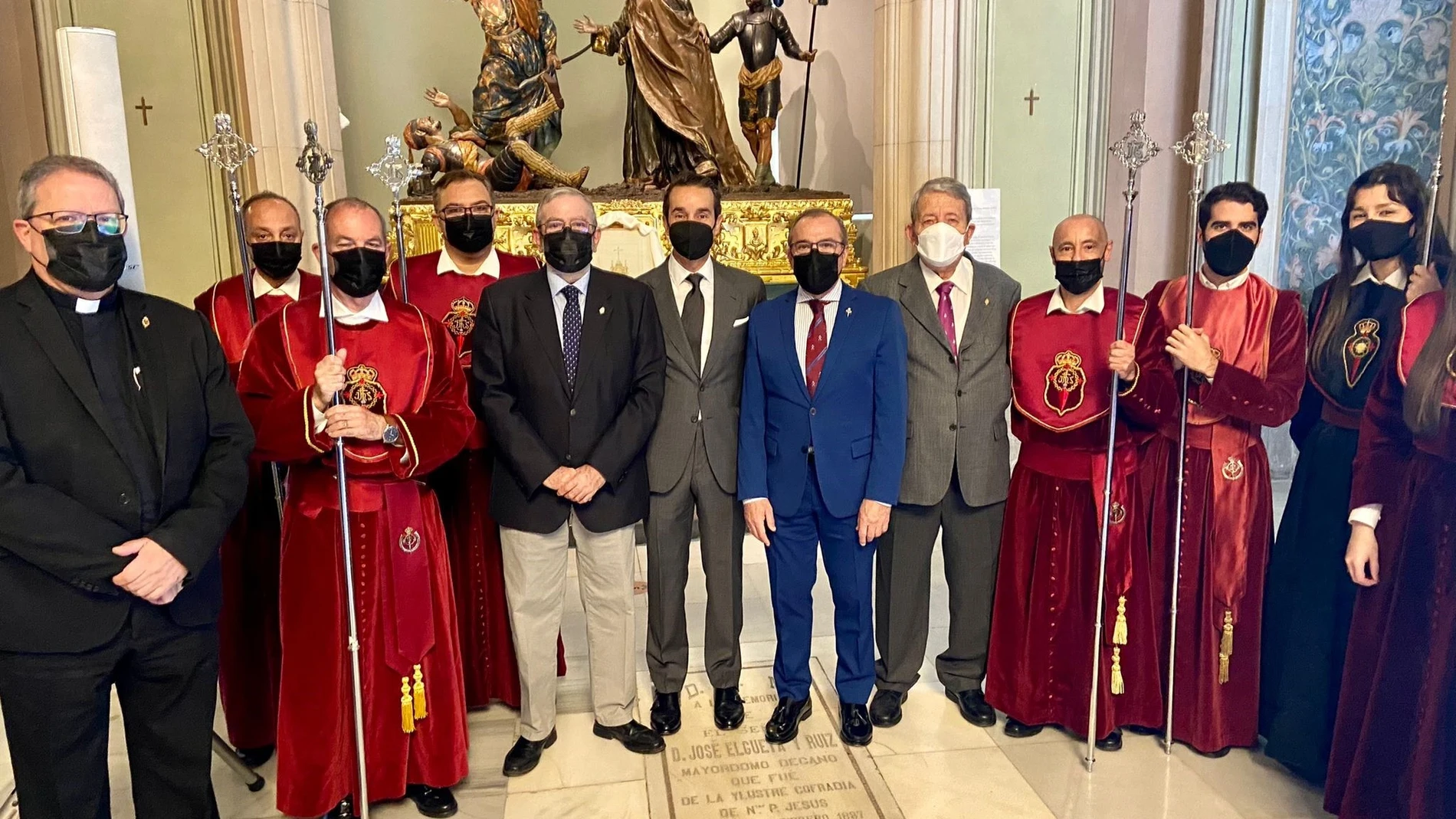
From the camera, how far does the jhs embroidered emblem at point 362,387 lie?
2715 millimetres

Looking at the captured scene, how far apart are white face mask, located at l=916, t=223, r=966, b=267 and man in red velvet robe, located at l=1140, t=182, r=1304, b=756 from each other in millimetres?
675

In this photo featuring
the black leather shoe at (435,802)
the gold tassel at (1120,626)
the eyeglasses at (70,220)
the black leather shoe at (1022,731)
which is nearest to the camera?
the eyeglasses at (70,220)

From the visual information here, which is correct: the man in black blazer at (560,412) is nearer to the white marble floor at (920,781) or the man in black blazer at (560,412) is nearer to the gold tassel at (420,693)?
the white marble floor at (920,781)

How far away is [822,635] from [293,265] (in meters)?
2.74

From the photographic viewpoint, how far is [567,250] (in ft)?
9.69

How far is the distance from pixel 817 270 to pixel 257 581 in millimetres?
2150

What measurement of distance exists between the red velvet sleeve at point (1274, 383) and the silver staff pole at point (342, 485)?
263cm

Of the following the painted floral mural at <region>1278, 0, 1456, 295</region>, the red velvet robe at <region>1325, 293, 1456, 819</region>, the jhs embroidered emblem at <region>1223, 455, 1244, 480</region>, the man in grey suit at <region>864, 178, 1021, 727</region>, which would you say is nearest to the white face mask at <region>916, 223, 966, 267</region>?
the man in grey suit at <region>864, 178, 1021, 727</region>

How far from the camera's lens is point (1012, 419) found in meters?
3.31

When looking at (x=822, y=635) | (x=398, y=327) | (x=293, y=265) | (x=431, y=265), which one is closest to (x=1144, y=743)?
(x=822, y=635)

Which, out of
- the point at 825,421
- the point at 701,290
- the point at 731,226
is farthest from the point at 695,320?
the point at 731,226

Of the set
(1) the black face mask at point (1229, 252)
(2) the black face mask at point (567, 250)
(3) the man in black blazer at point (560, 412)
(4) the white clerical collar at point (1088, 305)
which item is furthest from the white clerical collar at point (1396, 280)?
(2) the black face mask at point (567, 250)

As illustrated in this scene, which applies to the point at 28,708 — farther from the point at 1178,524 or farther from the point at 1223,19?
the point at 1223,19

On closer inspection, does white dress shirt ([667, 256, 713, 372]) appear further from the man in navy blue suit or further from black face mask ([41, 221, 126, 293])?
black face mask ([41, 221, 126, 293])
